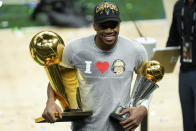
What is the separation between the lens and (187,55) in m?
3.97

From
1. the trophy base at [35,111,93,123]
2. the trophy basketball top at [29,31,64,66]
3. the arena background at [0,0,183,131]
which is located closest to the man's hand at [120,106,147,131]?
the trophy base at [35,111,93,123]

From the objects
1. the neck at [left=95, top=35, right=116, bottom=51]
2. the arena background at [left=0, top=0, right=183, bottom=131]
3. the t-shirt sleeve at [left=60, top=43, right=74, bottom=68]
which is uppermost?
the neck at [left=95, top=35, right=116, bottom=51]

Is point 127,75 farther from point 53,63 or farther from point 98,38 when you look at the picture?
point 53,63

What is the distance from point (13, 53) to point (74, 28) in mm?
2434

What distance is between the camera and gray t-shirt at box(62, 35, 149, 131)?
2730 mm

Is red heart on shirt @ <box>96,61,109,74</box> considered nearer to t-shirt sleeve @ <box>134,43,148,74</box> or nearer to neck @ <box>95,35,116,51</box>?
neck @ <box>95,35,116,51</box>

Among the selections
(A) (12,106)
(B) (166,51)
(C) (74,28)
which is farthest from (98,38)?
(C) (74,28)

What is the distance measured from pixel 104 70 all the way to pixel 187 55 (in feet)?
4.91

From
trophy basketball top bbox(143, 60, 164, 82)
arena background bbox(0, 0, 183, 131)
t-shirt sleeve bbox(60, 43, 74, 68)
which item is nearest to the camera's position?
t-shirt sleeve bbox(60, 43, 74, 68)

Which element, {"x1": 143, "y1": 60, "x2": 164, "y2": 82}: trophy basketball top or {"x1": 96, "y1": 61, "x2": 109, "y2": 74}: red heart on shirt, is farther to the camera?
{"x1": 143, "y1": 60, "x2": 164, "y2": 82}: trophy basketball top

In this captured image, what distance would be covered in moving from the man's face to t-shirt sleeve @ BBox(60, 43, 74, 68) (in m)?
0.23

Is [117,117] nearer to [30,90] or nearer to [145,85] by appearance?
[145,85]

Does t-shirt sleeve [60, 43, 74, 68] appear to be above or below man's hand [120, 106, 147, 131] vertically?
above

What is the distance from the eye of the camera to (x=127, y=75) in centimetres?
279
